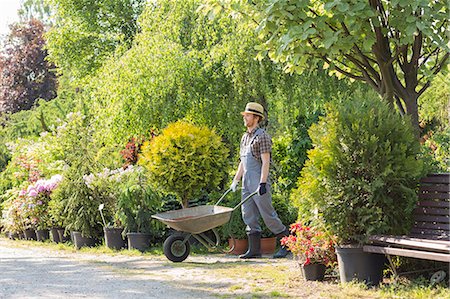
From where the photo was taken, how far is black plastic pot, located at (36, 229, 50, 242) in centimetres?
1233

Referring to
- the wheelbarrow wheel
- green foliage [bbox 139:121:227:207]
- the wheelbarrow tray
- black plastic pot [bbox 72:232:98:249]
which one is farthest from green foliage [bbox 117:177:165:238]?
the wheelbarrow tray

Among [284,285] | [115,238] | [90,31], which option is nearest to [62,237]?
[115,238]

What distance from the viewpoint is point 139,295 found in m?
5.79

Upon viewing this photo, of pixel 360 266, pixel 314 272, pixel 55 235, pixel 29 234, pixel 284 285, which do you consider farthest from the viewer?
pixel 29 234

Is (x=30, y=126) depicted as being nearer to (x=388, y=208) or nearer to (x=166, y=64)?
(x=166, y=64)

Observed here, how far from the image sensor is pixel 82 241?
1041cm

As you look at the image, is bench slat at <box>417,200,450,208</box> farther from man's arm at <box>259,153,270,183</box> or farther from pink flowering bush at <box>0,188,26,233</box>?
pink flowering bush at <box>0,188,26,233</box>

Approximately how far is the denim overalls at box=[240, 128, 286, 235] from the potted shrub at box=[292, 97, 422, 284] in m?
1.67

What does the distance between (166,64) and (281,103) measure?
1.92 metres

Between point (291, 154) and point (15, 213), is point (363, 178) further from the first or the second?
point (15, 213)

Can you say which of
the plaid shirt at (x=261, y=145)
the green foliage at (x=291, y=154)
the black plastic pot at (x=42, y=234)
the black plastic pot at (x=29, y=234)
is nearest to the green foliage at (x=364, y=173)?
the plaid shirt at (x=261, y=145)

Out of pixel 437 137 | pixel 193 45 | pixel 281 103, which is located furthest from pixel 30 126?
pixel 437 137

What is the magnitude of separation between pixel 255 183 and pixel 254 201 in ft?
0.70

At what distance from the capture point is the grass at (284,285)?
5.36 metres
